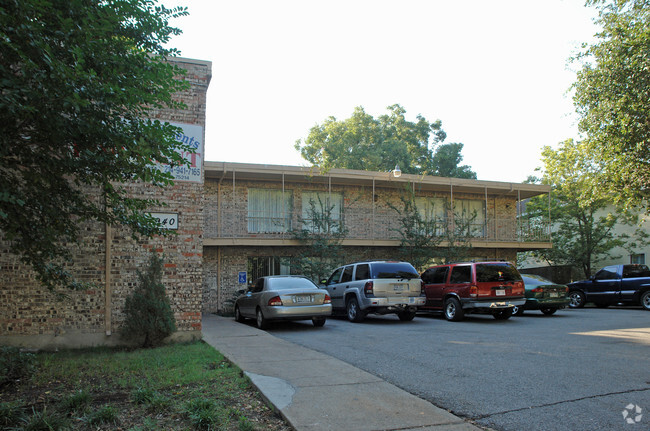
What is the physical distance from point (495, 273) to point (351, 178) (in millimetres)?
8940

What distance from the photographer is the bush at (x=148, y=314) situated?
8688 millimetres

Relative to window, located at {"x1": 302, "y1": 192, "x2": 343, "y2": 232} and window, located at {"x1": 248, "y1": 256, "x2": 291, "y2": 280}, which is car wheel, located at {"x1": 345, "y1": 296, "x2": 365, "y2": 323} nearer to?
window, located at {"x1": 302, "y1": 192, "x2": 343, "y2": 232}

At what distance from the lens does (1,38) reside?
16.2 ft

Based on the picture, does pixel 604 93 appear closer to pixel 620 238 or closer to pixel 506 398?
pixel 506 398

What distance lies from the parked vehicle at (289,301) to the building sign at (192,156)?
13.1ft

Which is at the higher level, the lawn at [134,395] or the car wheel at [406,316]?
the lawn at [134,395]

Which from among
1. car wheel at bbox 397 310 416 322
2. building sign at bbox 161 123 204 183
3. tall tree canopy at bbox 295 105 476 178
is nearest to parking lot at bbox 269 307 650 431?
car wheel at bbox 397 310 416 322

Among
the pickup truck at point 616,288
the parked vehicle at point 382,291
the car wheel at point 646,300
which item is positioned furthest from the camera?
the pickup truck at point 616,288

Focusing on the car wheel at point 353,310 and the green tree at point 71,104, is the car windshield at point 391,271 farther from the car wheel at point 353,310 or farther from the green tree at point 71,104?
the green tree at point 71,104

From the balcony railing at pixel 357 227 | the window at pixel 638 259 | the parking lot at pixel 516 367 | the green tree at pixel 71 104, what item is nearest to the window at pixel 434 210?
the balcony railing at pixel 357 227

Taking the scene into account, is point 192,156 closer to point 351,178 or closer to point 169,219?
point 169,219

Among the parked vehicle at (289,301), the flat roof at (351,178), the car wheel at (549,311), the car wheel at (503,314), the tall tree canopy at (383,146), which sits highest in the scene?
the tall tree canopy at (383,146)

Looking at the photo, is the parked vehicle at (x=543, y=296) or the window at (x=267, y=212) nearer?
the parked vehicle at (x=543, y=296)

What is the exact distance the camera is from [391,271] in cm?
1385
